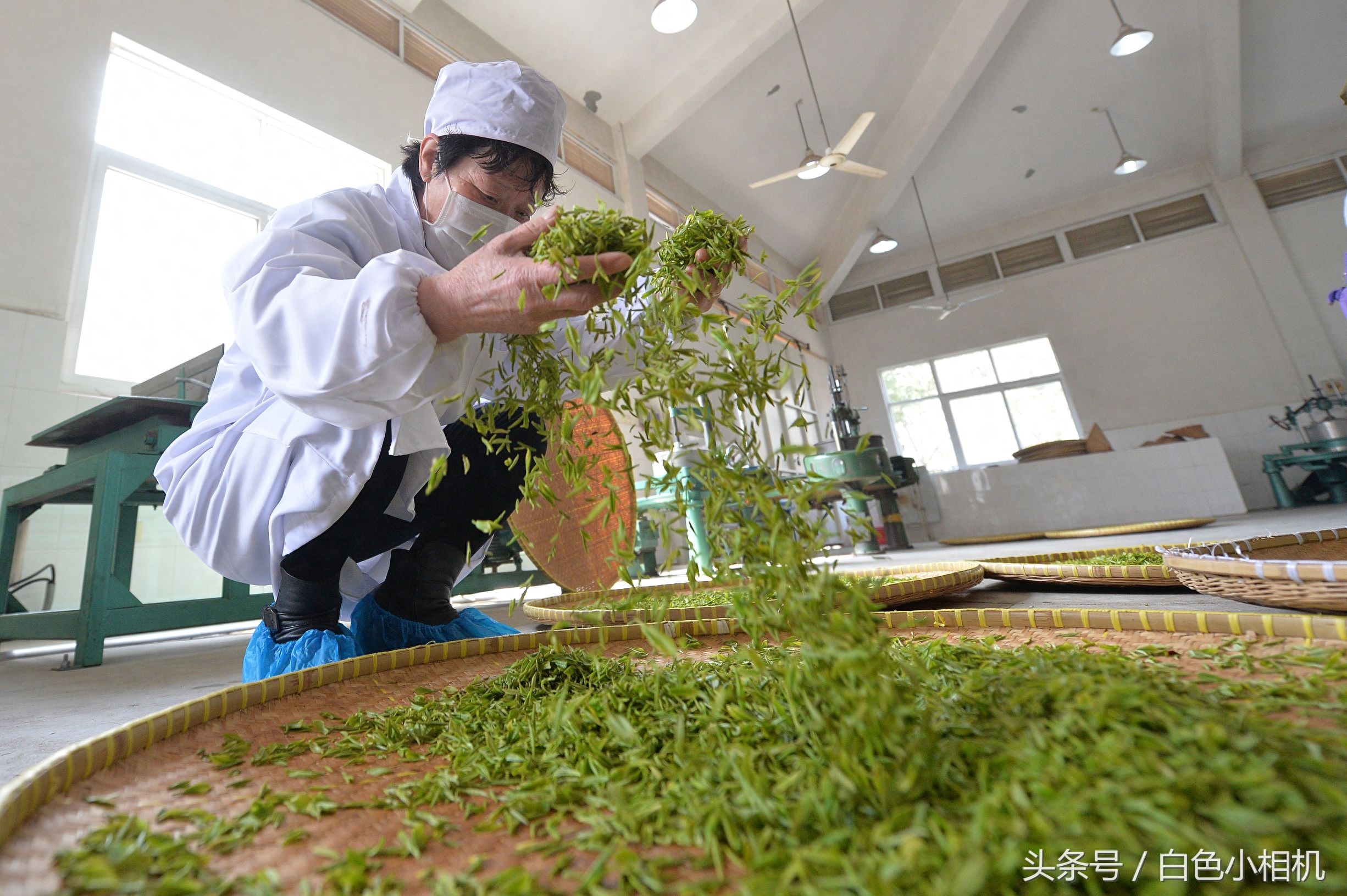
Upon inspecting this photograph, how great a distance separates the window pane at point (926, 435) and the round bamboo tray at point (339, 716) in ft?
35.1

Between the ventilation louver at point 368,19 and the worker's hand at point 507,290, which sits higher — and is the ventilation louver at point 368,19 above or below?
above

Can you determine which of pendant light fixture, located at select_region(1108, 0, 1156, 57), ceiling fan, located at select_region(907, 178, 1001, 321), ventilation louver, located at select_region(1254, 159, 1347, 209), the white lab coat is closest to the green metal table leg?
the white lab coat

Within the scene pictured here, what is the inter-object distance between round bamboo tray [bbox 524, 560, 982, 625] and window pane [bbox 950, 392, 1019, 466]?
10112 millimetres

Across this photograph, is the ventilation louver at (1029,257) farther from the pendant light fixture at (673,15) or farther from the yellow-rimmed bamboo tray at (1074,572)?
the yellow-rimmed bamboo tray at (1074,572)

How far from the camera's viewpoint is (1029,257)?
10.6 metres

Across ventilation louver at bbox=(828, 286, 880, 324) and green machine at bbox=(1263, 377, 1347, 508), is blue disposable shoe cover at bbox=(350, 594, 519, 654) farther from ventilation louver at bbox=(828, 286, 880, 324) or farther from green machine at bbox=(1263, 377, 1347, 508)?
ventilation louver at bbox=(828, 286, 880, 324)

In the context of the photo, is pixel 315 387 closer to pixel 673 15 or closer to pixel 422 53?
pixel 422 53

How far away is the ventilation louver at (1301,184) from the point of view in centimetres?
897

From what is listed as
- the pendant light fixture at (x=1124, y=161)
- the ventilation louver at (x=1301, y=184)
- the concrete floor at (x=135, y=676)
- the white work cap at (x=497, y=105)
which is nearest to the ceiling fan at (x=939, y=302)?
the pendant light fixture at (x=1124, y=161)

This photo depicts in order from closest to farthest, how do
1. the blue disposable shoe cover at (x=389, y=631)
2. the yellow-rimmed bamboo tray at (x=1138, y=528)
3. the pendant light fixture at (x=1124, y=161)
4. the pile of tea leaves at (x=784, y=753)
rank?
the pile of tea leaves at (x=784, y=753), the blue disposable shoe cover at (x=389, y=631), the yellow-rimmed bamboo tray at (x=1138, y=528), the pendant light fixture at (x=1124, y=161)

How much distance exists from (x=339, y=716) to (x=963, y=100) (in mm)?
9806

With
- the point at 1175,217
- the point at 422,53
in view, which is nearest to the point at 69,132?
the point at 422,53

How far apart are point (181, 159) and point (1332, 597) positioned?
549 centimetres

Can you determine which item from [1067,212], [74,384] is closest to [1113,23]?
[1067,212]
